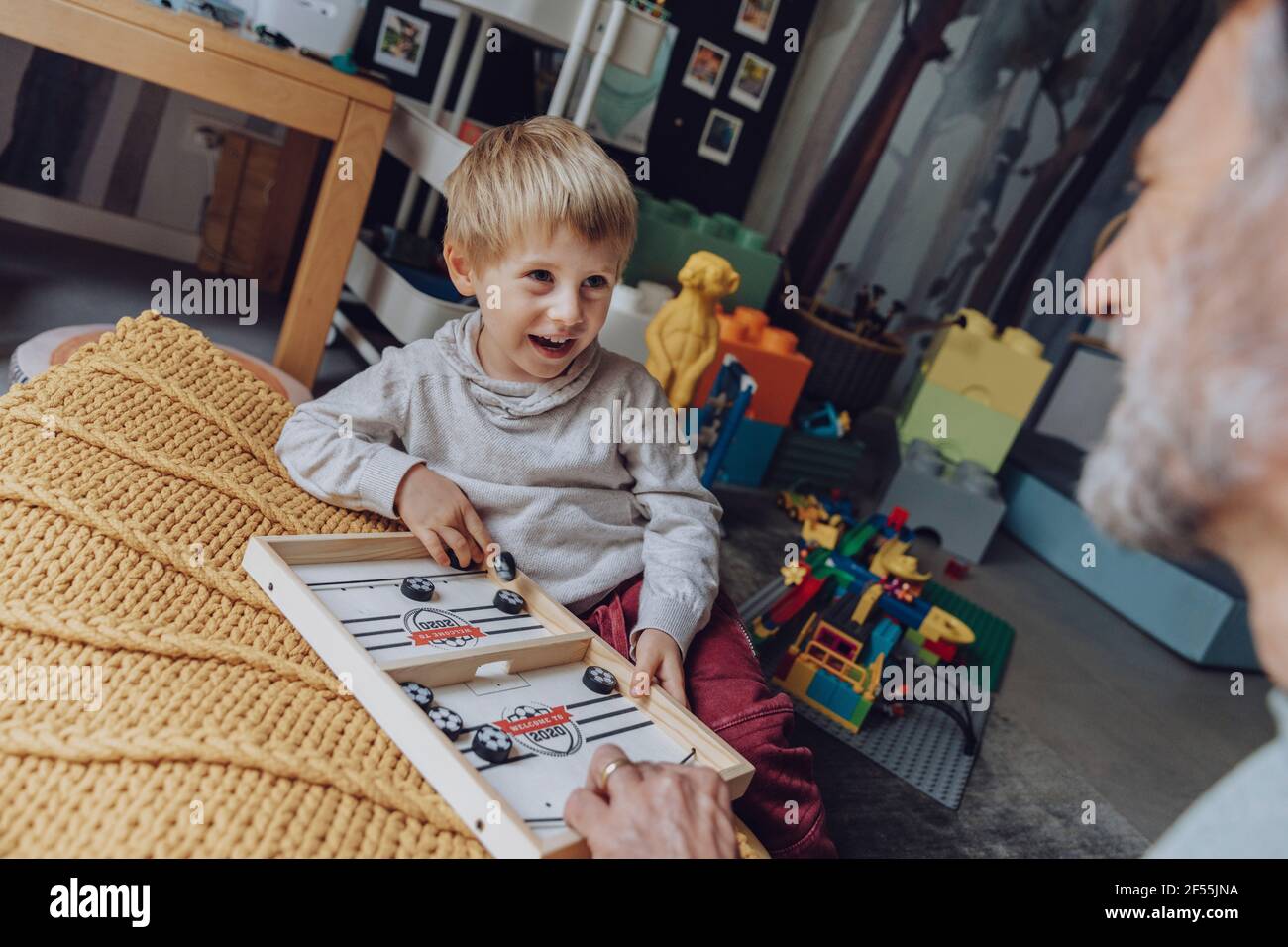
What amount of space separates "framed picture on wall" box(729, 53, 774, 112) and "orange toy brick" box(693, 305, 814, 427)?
3.12 feet

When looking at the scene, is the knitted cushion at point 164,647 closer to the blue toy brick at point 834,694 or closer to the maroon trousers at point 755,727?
the maroon trousers at point 755,727

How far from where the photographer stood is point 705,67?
8.93ft

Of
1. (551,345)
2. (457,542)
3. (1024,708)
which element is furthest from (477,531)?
(1024,708)

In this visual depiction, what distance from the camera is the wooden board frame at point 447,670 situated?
1.82ft

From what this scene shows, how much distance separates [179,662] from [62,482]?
0.24 metres

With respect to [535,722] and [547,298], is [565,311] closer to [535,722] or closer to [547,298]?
[547,298]

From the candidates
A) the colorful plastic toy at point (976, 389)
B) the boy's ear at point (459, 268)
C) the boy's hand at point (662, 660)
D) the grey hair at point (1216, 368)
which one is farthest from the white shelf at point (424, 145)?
the colorful plastic toy at point (976, 389)

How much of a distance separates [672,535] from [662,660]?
0.62 ft

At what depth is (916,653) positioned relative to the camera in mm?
1689

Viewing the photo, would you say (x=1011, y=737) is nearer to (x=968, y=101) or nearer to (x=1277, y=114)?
(x=1277, y=114)

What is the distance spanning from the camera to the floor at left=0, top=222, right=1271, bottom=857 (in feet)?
4.30

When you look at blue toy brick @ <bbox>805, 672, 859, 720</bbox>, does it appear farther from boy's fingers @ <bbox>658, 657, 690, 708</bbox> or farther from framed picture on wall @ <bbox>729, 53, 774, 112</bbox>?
framed picture on wall @ <bbox>729, 53, 774, 112</bbox>

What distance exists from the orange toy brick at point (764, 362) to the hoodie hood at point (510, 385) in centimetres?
114
